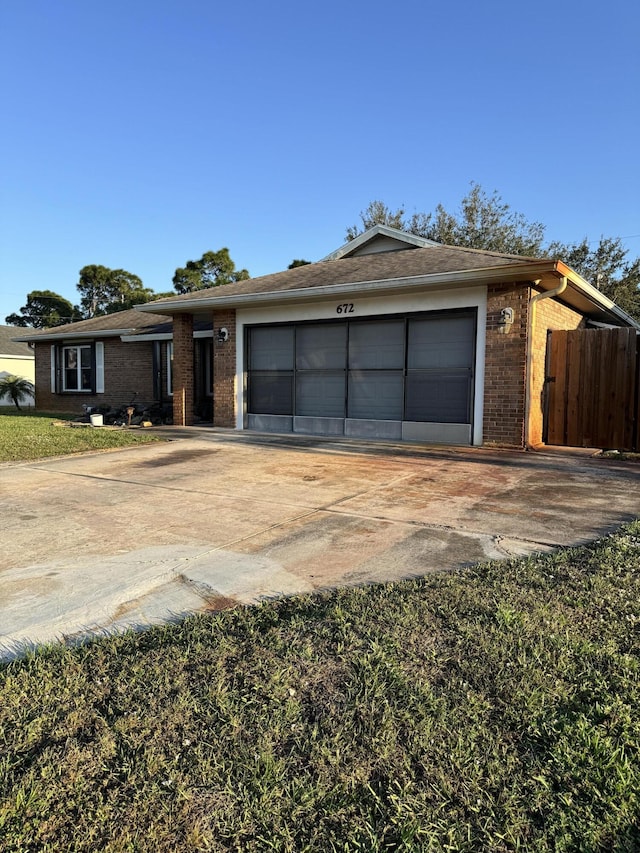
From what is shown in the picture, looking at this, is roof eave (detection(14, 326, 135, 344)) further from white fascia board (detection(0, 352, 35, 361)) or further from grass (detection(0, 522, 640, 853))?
grass (detection(0, 522, 640, 853))

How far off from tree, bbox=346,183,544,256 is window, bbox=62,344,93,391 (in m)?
19.9

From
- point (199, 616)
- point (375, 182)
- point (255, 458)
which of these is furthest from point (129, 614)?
point (375, 182)

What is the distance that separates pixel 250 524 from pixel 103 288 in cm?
4862

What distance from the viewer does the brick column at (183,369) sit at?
13.4 meters

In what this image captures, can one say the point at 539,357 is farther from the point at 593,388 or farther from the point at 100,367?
the point at 100,367

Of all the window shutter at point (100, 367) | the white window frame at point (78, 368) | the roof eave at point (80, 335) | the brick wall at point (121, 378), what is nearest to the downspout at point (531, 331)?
the brick wall at point (121, 378)

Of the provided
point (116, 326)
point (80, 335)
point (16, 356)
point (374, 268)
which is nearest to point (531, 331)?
point (374, 268)

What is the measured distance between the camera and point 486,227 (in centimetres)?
3106

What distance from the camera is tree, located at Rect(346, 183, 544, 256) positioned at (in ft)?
100

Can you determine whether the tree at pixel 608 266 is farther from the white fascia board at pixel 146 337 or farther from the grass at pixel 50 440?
the grass at pixel 50 440

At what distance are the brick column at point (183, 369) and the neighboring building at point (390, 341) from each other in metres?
0.03

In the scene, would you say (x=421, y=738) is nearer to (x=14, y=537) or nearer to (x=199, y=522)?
(x=199, y=522)

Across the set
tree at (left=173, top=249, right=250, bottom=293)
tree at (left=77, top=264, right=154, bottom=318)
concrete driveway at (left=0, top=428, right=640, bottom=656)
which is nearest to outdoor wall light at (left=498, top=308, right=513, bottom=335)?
concrete driveway at (left=0, top=428, right=640, bottom=656)

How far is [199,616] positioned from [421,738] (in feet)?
4.62
